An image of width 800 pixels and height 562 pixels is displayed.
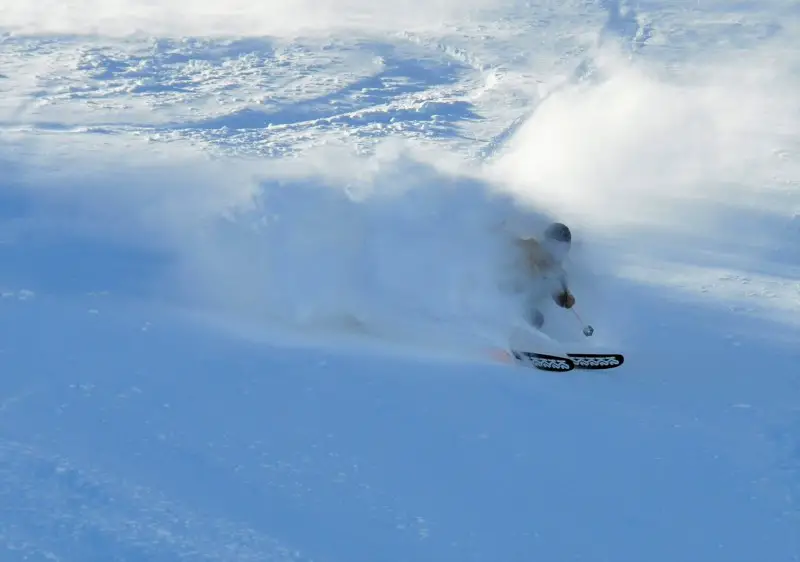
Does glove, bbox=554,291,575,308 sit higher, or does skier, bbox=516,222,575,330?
skier, bbox=516,222,575,330

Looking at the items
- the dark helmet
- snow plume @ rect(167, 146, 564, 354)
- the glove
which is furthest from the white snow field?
the dark helmet

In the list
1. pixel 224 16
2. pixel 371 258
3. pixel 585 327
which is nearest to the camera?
pixel 585 327

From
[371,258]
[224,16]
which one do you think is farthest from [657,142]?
[224,16]

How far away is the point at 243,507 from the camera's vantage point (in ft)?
17.3

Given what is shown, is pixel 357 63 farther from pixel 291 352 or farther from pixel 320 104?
pixel 291 352

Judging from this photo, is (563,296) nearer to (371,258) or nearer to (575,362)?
(575,362)

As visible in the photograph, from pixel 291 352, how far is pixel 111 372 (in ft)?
4.13

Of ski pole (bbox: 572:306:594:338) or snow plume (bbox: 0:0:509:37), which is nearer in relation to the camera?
ski pole (bbox: 572:306:594:338)

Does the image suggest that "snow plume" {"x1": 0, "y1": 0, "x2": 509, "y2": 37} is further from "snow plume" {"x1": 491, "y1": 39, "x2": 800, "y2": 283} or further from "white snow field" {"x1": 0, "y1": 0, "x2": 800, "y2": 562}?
"snow plume" {"x1": 491, "y1": 39, "x2": 800, "y2": 283}

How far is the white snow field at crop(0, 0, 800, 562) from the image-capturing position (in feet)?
17.7

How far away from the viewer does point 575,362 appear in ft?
23.4

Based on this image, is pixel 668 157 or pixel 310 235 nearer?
pixel 310 235

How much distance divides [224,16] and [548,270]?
9.74 metres

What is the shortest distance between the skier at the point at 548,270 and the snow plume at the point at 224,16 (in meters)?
8.26
